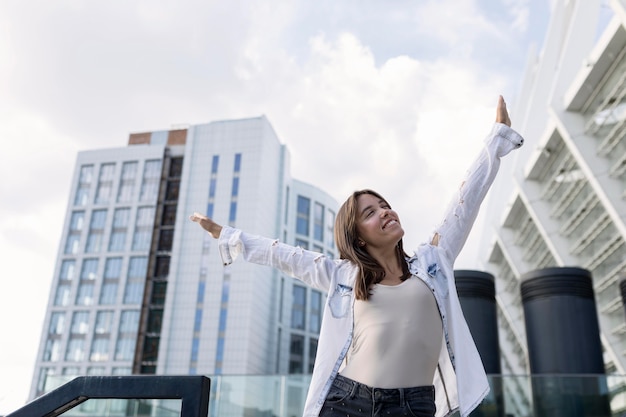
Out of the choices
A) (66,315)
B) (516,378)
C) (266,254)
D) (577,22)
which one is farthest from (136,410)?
(66,315)

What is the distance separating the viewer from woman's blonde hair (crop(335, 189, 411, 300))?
2363 millimetres

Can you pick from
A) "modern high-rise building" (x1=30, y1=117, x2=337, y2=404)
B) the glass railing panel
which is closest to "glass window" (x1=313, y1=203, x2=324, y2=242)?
"modern high-rise building" (x1=30, y1=117, x2=337, y2=404)

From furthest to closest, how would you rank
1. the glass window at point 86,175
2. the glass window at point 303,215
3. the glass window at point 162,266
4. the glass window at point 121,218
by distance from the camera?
the glass window at point 303,215 < the glass window at point 86,175 < the glass window at point 121,218 < the glass window at point 162,266

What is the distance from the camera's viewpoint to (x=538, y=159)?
21641 mm

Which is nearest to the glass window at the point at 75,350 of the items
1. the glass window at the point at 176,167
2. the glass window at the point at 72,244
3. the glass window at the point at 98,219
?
the glass window at the point at 72,244

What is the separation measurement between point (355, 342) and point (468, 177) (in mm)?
904

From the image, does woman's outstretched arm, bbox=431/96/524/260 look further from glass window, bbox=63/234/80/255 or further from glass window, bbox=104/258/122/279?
glass window, bbox=63/234/80/255

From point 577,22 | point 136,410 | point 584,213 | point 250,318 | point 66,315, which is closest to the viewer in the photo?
point 136,410

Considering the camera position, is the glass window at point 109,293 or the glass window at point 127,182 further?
the glass window at point 127,182

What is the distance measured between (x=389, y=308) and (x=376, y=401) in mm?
369

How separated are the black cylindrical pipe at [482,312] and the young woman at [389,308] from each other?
421 inches

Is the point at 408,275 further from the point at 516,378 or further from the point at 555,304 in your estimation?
the point at 555,304

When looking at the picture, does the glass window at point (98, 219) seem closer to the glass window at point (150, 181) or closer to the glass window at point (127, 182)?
the glass window at point (127, 182)

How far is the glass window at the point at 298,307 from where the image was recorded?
5500 centimetres
